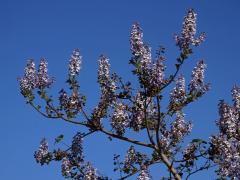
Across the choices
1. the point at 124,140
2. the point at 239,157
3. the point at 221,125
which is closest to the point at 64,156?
the point at 124,140

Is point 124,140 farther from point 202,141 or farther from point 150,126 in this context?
point 202,141

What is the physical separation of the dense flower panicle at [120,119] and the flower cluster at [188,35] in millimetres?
2969

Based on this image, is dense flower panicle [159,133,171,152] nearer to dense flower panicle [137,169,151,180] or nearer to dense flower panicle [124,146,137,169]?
dense flower panicle [124,146,137,169]

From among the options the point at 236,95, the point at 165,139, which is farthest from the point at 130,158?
the point at 236,95

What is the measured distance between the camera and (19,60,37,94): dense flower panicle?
59.7ft

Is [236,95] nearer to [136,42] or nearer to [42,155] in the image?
[136,42]

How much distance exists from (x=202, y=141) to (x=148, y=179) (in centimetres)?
285

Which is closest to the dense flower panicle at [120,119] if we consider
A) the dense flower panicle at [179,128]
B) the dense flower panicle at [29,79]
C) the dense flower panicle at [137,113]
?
the dense flower panicle at [137,113]

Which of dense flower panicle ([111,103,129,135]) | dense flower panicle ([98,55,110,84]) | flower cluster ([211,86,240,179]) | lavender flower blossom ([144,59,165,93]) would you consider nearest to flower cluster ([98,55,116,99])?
dense flower panicle ([98,55,110,84])

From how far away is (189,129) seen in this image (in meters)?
19.9

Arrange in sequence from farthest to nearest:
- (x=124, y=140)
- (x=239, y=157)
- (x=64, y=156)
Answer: (x=64, y=156) → (x=124, y=140) → (x=239, y=157)

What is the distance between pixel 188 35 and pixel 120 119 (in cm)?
344

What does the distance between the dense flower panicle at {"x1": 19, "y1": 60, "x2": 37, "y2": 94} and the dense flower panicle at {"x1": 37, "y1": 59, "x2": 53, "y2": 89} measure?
15cm

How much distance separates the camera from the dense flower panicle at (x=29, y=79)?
59.7ft
